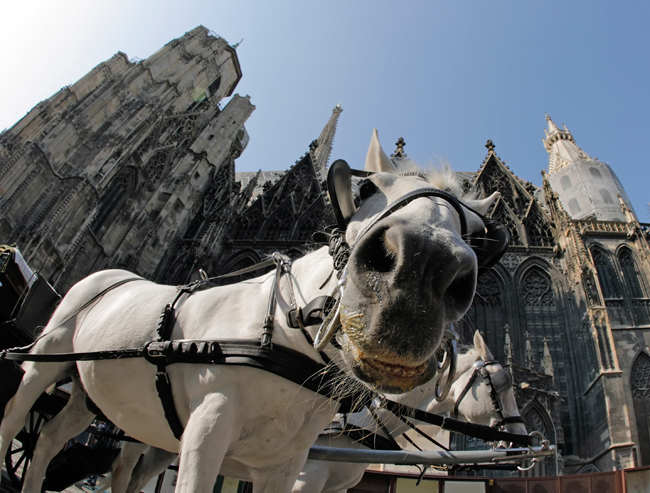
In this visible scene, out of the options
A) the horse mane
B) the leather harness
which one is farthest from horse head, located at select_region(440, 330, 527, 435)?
the horse mane

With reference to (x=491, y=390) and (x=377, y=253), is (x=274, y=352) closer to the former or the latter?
(x=377, y=253)

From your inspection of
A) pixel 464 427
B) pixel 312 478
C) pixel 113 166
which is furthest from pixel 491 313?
pixel 113 166

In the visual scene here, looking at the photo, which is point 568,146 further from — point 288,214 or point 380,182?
point 380,182

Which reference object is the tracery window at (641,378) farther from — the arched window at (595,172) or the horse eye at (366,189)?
the arched window at (595,172)

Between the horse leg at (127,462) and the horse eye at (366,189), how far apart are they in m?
2.27

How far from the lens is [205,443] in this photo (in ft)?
5.42

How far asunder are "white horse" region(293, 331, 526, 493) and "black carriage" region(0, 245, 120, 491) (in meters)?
1.71

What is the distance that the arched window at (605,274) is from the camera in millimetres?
14766

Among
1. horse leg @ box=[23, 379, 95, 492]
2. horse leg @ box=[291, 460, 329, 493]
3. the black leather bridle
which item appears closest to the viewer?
horse leg @ box=[23, 379, 95, 492]

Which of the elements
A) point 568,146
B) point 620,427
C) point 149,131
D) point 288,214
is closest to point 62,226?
point 149,131

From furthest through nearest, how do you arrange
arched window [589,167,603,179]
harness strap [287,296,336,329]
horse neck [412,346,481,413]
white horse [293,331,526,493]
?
arched window [589,167,603,179] < horse neck [412,346,481,413] < white horse [293,331,526,493] < harness strap [287,296,336,329]

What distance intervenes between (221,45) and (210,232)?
18.6 metres

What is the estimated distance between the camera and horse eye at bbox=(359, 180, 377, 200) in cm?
193

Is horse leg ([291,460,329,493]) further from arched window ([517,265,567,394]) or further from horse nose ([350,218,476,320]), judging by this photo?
arched window ([517,265,567,394])
